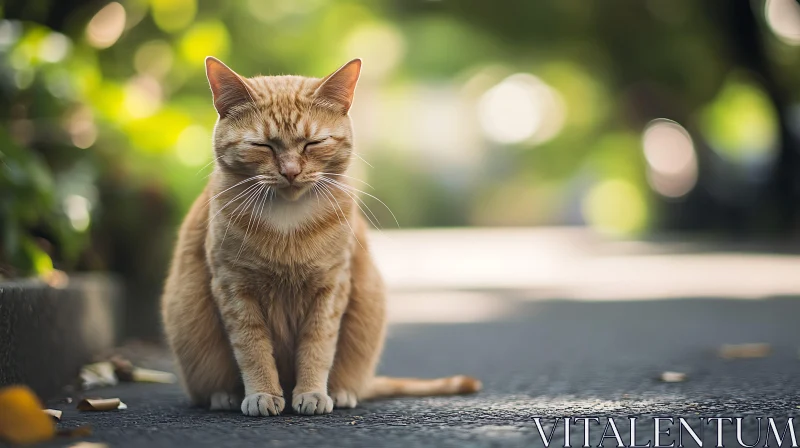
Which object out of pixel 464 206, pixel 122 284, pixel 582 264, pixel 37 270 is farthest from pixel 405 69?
pixel 37 270

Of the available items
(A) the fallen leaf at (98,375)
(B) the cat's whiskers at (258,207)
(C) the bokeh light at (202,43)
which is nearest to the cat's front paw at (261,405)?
(B) the cat's whiskers at (258,207)

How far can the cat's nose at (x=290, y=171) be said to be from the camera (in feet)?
10.8

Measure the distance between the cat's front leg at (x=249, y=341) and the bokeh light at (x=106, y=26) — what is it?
341 cm

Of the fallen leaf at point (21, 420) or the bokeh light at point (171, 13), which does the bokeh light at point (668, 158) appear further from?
the fallen leaf at point (21, 420)

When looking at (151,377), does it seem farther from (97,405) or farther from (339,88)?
(339,88)

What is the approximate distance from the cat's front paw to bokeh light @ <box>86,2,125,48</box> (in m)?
3.72

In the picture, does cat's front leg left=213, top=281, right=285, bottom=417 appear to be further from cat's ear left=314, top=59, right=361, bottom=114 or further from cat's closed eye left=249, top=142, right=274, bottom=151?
cat's ear left=314, top=59, right=361, bottom=114

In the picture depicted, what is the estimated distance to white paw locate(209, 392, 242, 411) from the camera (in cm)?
357

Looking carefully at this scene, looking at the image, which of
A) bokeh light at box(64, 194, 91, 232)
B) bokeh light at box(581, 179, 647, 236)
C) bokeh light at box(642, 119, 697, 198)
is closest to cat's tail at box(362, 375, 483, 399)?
bokeh light at box(64, 194, 91, 232)

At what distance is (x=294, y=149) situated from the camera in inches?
132

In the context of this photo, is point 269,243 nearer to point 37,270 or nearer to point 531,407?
point 531,407

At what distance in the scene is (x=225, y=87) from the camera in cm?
346

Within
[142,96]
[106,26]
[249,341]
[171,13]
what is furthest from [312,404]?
[171,13]

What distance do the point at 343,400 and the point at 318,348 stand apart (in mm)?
279
